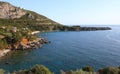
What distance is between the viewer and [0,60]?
9006 cm

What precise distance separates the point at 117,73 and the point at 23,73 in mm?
20417

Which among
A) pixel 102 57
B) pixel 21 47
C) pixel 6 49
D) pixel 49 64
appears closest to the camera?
pixel 49 64

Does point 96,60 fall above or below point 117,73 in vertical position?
below

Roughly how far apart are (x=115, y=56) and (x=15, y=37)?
50.8 m

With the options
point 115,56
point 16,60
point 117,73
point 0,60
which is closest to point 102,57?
point 115,56

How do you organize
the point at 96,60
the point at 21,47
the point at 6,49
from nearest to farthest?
1. the point at 96,60
2. the point at 6,49
3. the point at 21,47

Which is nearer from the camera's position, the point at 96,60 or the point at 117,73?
the point at 117,73

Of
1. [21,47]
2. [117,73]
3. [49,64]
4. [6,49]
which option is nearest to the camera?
[117,73]

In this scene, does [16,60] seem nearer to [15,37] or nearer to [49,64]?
[49,64]

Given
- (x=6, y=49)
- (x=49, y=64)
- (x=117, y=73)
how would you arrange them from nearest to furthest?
(x=117, y=73), (x=49, y=64), (x=6, y=49)

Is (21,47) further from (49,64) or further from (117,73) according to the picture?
(117,73)

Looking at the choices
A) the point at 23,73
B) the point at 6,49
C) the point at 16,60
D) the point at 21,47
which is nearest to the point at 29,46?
the point at 21,47

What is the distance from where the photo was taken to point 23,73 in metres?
50.7

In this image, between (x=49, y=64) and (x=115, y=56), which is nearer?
(x=49, y=64)
